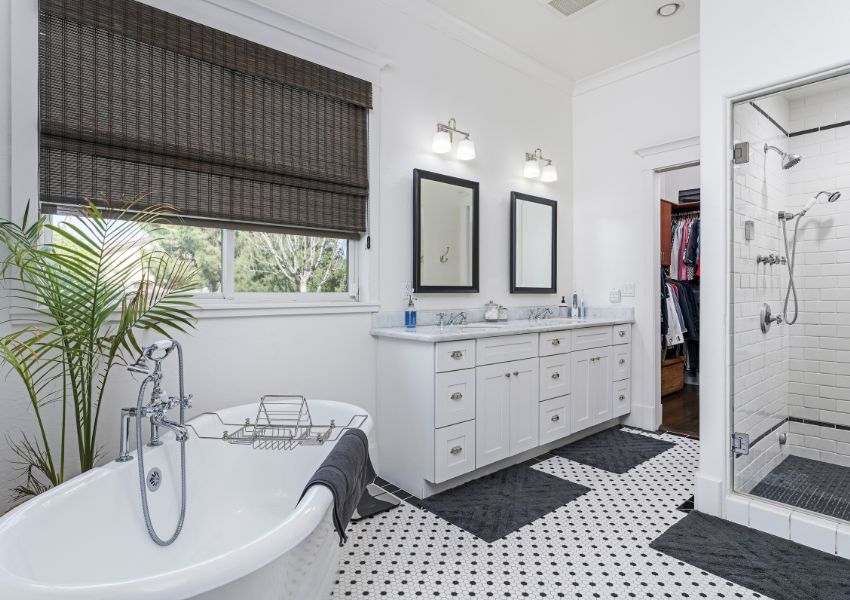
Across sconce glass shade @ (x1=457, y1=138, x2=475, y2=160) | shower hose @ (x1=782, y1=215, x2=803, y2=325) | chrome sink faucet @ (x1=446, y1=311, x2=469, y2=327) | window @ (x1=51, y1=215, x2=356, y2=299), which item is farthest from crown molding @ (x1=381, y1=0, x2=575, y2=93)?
shower hose @ (x1=782, y1=215, x2=803, y2=325)

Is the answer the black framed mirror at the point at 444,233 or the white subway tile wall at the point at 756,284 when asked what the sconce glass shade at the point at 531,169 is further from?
the white subway tile wall at the point at 756,284

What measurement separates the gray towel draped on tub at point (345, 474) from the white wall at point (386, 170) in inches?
36.2

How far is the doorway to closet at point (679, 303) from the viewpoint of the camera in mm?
4496

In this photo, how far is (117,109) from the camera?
2.02 meters

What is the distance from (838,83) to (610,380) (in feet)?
7.52

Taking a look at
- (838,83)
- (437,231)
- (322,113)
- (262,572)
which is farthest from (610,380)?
(262,572)

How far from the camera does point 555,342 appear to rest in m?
3.24

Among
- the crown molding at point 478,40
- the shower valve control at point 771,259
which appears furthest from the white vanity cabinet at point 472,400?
the crown molding at point 478,40

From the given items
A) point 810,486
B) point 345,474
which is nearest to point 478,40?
point 345,474

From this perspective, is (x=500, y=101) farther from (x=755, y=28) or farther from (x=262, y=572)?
(x=262, y=572)

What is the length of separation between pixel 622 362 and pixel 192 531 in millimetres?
3266

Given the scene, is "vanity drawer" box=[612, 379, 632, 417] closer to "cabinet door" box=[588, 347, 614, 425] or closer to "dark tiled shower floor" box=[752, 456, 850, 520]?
"cabinet door" box=[588, 347, 614, 425]

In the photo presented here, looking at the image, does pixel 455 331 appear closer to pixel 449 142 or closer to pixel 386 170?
pixel 386 170

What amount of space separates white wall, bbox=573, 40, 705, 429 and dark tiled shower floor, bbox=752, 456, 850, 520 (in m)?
1.30
